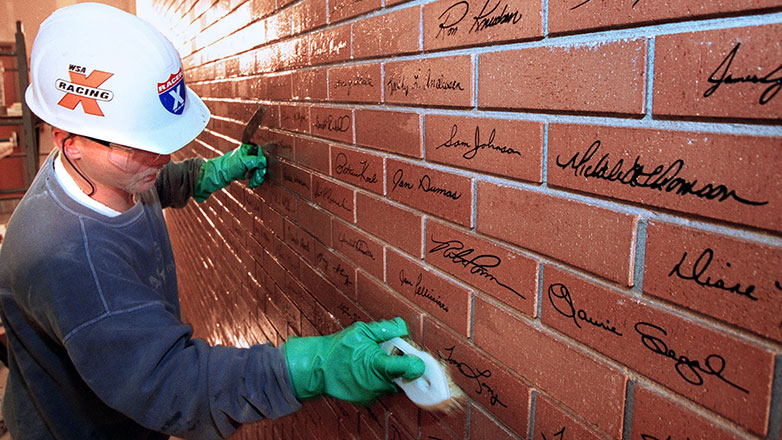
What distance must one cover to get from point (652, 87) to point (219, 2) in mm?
2893

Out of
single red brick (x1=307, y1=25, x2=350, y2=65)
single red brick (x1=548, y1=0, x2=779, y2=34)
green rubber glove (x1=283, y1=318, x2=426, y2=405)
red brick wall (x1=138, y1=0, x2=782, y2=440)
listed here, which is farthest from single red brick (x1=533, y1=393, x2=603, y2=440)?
single red brick (x1=307, y1=25, x2=350, y2=65)

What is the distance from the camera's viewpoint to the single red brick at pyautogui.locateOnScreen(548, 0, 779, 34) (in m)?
0.67

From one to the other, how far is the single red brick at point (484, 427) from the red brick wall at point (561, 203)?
1cm

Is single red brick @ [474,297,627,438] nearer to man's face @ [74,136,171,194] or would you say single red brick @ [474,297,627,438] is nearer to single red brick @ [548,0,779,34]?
single red brick @ [548,0,779,34]

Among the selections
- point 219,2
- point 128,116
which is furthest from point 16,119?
point 128,116

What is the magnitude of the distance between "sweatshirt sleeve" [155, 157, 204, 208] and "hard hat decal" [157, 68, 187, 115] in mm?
1147

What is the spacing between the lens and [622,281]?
840mm

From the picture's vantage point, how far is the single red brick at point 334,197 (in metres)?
1.73

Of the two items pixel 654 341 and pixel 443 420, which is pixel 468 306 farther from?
pixel 654 341
